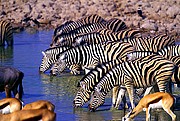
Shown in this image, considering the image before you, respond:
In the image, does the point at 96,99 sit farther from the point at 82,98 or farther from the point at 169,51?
the point at 169,51

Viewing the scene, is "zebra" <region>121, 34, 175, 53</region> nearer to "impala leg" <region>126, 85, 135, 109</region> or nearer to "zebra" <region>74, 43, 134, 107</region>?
"zebra" <region>74, 43, 134, 107</region>

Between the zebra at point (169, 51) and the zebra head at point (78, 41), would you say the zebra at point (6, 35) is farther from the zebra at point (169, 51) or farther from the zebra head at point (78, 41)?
the zebra at point (169, 51)

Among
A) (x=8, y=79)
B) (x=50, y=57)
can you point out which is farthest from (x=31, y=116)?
(x=50, y=57)

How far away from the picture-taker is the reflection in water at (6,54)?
25062mm

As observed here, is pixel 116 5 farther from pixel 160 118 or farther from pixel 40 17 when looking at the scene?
pixel 160 118

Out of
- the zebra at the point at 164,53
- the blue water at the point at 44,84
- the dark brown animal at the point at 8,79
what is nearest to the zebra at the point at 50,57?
the blue water at the point at 44,84

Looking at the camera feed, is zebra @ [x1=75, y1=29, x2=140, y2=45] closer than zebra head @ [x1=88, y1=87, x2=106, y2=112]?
No

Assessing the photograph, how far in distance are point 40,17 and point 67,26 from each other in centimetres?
680

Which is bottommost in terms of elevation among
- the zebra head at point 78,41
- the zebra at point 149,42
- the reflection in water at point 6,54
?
the reflection in water at point 6,54

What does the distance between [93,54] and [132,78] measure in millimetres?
3887

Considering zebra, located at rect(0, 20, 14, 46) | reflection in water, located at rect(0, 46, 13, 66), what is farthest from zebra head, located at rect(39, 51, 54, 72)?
zebra, located at rect(0, 20, 14, 46)

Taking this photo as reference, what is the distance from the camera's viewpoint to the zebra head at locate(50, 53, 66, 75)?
20750 millimetres

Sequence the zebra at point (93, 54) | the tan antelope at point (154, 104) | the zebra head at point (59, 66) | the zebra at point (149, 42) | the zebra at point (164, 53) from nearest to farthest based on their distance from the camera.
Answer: the tan antelope at point (154, 104) < the zebra at point (164, 53) < the zebra at point (93, 54) < the zebra head at point (59, 66) < the zebra at point (149, 42)

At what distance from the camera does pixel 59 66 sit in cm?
2106
